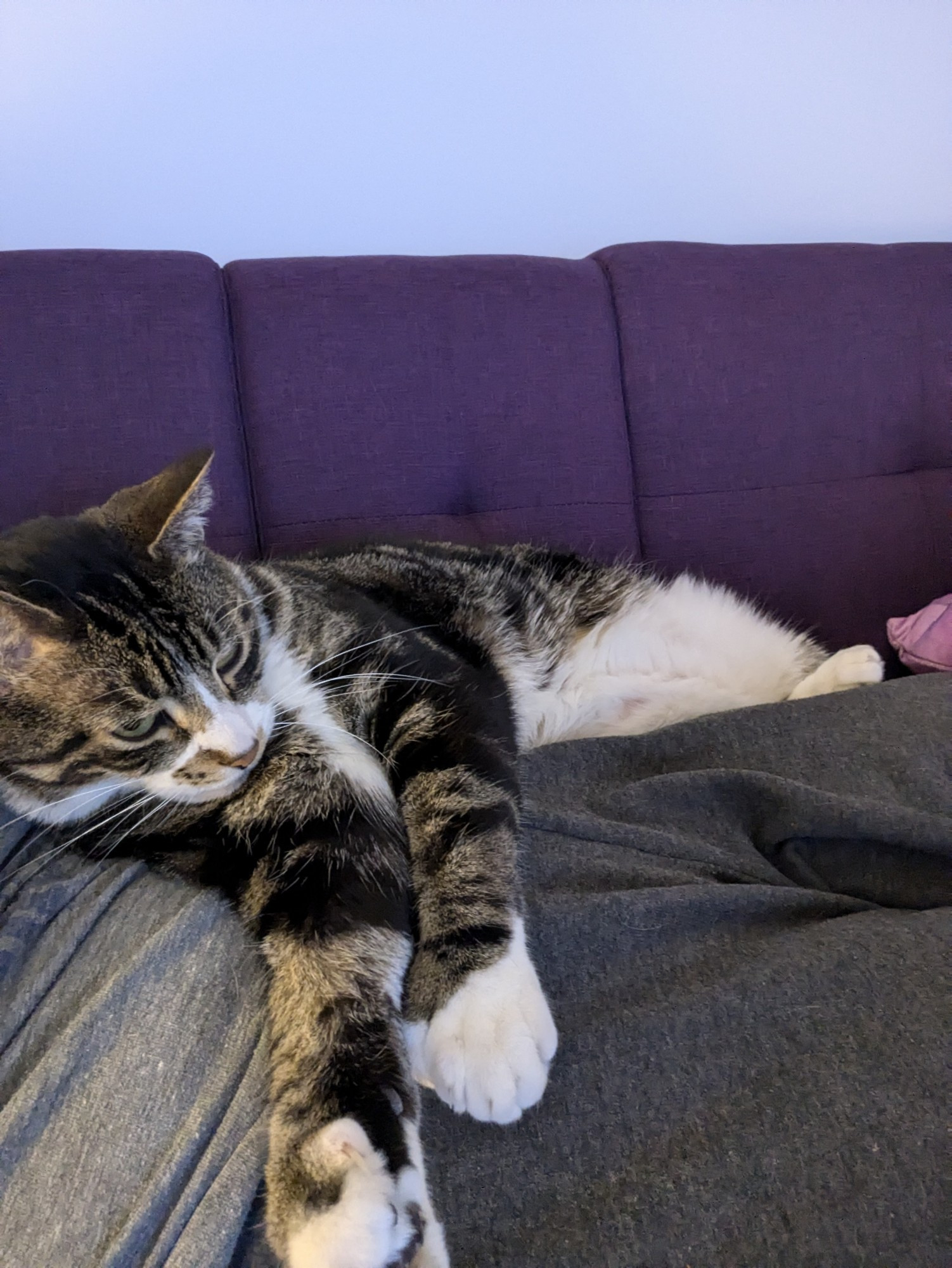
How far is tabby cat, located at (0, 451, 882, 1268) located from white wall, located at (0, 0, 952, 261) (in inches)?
39.6

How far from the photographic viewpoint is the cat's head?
0.94 metres

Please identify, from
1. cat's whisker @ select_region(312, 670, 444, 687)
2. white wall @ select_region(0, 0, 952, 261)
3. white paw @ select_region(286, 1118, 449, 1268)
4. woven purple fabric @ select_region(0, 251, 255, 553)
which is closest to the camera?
white paw @ select_region(286, 1118, 449, 1268)

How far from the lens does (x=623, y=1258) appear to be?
2.20 feet

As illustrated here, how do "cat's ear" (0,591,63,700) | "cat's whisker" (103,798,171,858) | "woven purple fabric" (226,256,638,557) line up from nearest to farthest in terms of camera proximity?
"cat's ear" (0,591,63,700), "cat's whisker" (103,798,171,858), "woven purple fabric" (226,256,638,557)

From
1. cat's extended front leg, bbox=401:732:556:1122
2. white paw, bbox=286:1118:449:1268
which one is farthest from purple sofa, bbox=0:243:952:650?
white paw, bbox=286:1118:449:1268

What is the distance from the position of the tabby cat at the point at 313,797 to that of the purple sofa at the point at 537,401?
35 cm

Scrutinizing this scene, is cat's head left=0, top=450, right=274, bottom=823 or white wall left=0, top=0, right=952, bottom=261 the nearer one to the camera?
cat's head left=0, top=450, right=274, bottom=823

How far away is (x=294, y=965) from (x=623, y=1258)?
42cm

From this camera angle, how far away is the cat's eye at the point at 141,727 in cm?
96

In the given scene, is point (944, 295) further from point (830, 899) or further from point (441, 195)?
point (830, 899)

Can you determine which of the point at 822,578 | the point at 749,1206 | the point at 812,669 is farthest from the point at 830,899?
the point at 822,578

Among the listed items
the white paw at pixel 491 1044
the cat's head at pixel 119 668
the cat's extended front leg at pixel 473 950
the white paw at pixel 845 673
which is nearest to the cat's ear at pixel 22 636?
the cat's head at pixel 119 668

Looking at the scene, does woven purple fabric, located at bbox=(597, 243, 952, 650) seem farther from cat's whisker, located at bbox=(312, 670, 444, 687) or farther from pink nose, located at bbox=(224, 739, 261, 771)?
pink nose, located at bbox=(224, 739, 261, 771)

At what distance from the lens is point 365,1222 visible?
0.67 m
